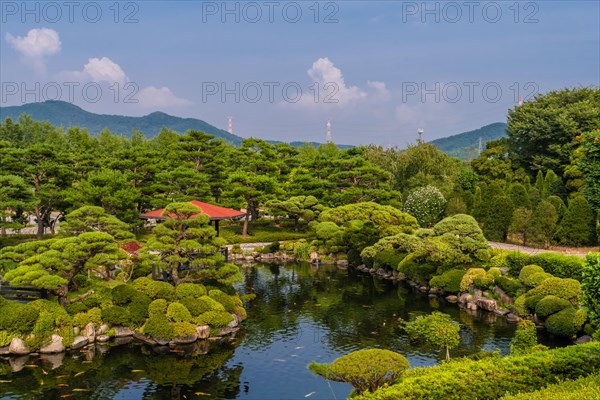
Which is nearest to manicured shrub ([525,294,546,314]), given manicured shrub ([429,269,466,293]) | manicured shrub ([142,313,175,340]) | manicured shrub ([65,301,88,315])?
manicured shrub ([429,269,466,293])

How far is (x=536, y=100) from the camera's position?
62250 mm

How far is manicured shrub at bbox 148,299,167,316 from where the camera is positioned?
840 inches

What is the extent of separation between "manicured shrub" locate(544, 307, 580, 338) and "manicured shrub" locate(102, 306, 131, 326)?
17.2 metres

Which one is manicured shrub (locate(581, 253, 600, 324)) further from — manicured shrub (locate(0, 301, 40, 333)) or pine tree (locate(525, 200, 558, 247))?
pine tree (locate(525, 200, 558, 247))

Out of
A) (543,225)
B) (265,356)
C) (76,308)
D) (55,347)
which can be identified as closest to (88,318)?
(76,308)

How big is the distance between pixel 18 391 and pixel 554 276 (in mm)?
22923

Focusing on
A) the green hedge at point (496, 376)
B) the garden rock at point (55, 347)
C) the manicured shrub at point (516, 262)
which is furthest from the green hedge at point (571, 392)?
the manicured shrub at point (516, 262)

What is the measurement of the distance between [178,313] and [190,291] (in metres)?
1.49

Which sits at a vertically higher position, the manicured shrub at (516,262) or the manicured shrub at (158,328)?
the manicured shrub at (516,262)

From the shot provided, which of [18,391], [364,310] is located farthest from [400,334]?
[18,391]

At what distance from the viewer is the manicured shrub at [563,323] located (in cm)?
2092

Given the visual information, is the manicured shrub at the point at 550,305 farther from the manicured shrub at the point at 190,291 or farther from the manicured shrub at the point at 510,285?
the manicured shrub at the point at 190,291

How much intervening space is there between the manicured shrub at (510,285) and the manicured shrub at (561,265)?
6.06ft

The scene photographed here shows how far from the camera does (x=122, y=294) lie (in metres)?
21.6
